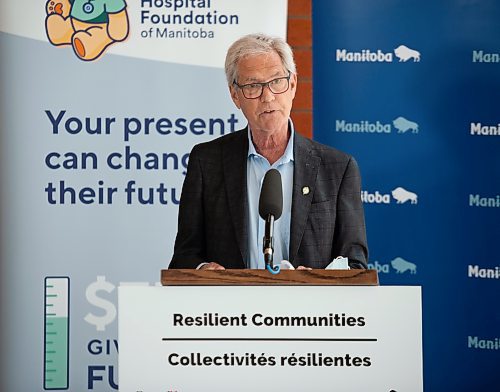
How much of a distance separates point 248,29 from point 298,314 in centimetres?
243

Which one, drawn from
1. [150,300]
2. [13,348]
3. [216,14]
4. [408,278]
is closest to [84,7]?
[216,14]

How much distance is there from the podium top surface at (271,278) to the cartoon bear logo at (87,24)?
2360 millimetres

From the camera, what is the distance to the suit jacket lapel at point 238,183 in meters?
2.78

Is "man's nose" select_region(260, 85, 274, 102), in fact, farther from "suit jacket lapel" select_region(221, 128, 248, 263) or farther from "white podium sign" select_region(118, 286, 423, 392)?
"white podium sign" select_region(118, 286, 423, 392)

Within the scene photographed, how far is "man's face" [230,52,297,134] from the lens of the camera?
9.32ft

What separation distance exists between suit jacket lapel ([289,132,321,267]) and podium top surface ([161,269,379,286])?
2.32ft

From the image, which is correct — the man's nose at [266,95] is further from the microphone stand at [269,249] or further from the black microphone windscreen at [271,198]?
the microphone stand at [269,249]

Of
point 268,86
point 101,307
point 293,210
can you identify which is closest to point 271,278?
point 293,210

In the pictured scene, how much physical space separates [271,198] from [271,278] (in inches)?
8.4

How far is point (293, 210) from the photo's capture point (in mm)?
2768

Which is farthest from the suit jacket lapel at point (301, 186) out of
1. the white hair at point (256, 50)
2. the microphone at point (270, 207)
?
the microphone at point (270, 207)

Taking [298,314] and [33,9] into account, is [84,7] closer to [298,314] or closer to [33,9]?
[33,9]

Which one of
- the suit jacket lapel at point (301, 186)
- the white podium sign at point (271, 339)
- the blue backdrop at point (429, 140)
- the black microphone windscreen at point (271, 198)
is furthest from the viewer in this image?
the blue backdrop at point (429, 140)

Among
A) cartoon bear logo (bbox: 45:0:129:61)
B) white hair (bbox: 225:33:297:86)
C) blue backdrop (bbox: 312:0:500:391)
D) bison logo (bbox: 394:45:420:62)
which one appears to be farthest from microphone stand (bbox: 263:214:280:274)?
bison logo (bbox: 394:45:420:62)
